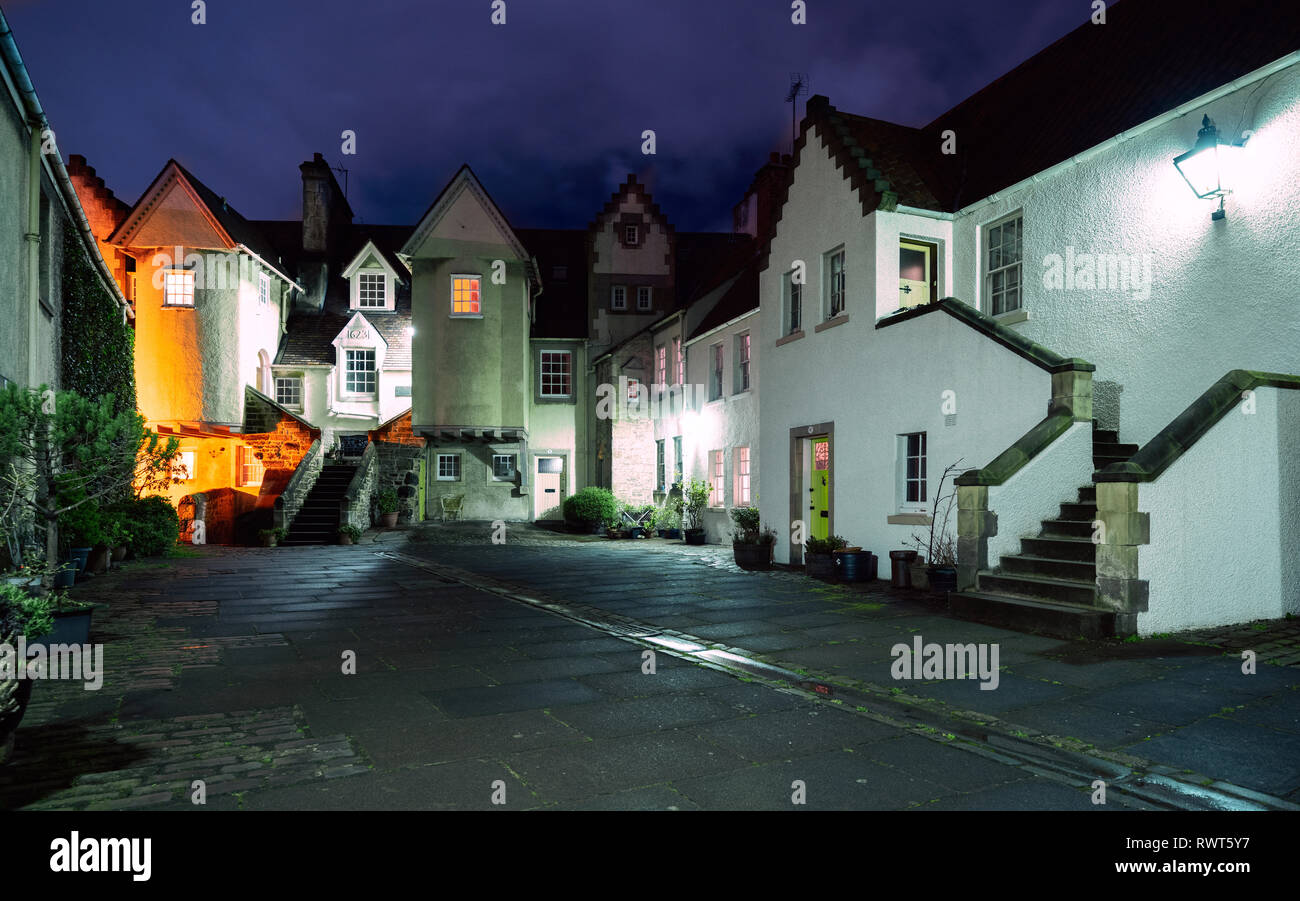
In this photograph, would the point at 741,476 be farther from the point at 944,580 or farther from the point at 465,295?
the point at 465,295

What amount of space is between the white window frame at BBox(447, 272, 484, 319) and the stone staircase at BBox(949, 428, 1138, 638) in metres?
20.4

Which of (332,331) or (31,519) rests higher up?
(332,331)

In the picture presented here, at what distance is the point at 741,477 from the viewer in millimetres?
19500

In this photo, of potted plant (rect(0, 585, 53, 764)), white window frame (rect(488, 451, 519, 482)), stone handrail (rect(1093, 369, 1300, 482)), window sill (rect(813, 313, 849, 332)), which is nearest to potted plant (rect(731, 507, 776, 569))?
window sill (rect(813, 313, 849, 332))

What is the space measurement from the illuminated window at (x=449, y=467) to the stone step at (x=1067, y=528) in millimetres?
20748

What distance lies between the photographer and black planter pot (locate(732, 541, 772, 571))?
14.6 metres

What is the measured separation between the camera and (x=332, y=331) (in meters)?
29.2

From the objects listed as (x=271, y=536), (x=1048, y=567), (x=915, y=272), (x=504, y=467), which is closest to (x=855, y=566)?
(x=1048, y=567)

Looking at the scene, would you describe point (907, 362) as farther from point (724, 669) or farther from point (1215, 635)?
point (724, 669)

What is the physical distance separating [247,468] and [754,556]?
64.0 feet

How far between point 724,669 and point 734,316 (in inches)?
556

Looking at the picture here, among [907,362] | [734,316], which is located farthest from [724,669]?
[734,316]

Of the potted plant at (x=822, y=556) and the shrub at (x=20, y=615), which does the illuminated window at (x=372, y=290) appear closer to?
the potted plant at (x=822, y=556)
